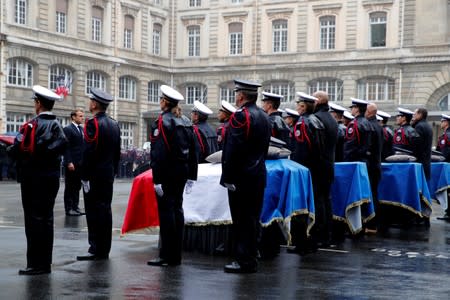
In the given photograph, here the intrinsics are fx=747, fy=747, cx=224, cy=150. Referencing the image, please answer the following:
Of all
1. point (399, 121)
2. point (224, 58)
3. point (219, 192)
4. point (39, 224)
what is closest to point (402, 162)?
point (399, 121)

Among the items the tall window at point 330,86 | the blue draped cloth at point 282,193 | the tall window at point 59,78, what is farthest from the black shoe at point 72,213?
the tall window at point 330,86

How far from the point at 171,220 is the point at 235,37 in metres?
46.1

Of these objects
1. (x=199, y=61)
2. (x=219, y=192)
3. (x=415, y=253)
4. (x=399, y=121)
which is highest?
(x=199, y=61)

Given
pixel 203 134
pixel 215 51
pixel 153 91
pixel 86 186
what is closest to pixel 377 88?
pixel 215 51

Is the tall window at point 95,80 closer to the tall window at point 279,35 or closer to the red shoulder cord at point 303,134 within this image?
the tall window at point 279,35

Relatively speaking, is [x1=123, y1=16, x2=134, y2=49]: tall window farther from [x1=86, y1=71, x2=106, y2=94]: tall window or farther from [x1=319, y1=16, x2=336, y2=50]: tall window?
[x1=319, y1=16, x2=336, y2=50]: tall window

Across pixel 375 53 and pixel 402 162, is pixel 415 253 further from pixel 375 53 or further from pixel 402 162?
pixel 375 53

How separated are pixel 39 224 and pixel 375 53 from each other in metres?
43.0

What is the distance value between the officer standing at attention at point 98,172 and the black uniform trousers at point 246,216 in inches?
65.2

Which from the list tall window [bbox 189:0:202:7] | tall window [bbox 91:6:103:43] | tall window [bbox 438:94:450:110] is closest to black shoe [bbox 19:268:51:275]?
tall window [bbox 91:6:103:43]

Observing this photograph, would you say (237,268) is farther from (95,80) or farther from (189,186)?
(95,80)

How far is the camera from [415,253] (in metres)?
10.2

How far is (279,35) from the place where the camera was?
5216 centimetres

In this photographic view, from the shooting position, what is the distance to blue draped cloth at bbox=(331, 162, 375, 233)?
37.5 ft
